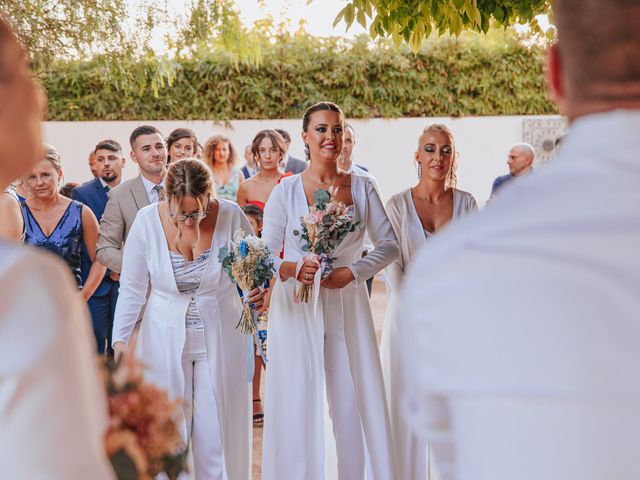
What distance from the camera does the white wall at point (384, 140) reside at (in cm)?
1997

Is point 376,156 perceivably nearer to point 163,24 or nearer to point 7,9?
point 163,24

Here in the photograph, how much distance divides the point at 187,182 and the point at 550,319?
4.33 meters

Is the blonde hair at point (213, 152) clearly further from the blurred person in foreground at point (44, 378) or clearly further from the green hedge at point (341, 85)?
the blurred person in foreground at point (44, 378)

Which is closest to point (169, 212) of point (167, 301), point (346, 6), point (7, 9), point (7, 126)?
point (167, 301)

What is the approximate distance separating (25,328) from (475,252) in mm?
803

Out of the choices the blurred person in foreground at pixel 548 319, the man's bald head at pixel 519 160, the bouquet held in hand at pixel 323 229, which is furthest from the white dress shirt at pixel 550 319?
the man's bald head at pixel 519 160

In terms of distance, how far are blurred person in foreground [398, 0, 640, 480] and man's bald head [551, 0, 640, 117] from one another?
0.07 m

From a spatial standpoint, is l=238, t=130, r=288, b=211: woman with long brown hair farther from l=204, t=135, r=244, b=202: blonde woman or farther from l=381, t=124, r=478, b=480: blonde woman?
l=381, t=124, r=478, b=480: blonde woman

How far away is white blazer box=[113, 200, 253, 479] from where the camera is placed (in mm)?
5898

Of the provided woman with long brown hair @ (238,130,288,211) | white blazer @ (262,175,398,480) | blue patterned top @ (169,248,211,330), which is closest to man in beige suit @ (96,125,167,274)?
blue patterned top @ (169,248,211,330)

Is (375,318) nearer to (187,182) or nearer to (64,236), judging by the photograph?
(64,236)

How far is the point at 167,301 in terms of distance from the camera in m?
5.96

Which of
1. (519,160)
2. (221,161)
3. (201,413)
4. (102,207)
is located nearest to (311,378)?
(201,413)

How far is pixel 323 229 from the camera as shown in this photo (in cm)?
611
